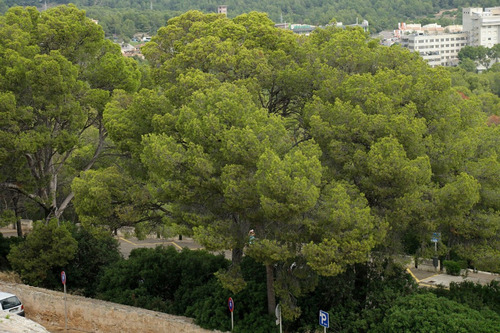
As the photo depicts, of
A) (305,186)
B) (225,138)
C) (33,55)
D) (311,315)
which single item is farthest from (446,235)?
(33,55)

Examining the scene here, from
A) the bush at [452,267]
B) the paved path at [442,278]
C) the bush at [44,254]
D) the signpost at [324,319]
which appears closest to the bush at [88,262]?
the bush at [44,254]

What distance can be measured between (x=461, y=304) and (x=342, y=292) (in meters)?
2.97

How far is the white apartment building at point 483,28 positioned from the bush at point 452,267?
138298mm

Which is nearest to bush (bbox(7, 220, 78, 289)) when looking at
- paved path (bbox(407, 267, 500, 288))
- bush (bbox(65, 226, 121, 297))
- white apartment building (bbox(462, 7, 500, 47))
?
bush (bbox(65, 226, 121, 297))

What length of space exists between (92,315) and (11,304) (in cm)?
229

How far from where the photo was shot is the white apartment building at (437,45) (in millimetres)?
150250

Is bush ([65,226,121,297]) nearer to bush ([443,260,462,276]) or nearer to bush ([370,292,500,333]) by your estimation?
bush ([370,292,500,333])

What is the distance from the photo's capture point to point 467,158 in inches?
790

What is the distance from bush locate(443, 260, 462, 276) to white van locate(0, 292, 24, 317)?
1403 centimetres

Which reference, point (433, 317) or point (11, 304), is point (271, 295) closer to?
point (433, 317)

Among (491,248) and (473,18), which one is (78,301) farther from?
(473,18)

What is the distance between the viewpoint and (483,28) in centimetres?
15388

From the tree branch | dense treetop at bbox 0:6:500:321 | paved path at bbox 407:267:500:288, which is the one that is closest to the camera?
dense treetop at bbox 0:6:500:321

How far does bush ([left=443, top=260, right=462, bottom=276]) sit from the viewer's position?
80.9ft
